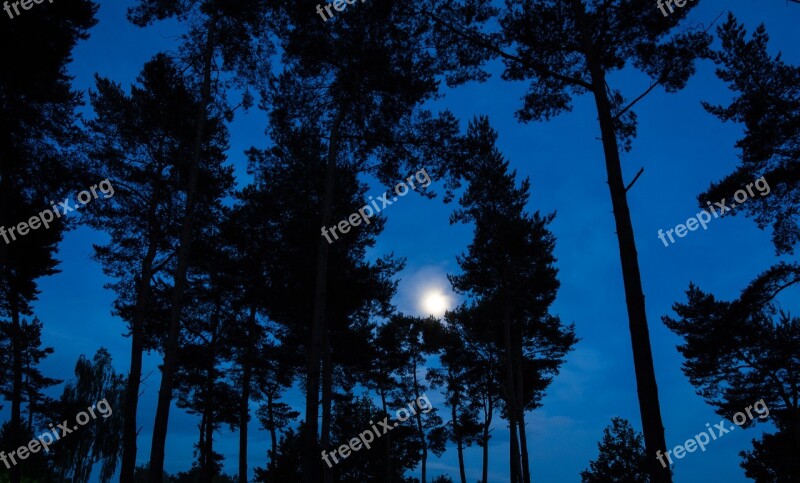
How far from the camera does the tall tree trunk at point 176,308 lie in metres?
9.48

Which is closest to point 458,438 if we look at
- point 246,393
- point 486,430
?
point 486,430

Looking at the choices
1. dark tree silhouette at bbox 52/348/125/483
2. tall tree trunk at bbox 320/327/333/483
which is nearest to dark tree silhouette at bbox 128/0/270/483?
tall tree trunk at bbox 320/327/333/483

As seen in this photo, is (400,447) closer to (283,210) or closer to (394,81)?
(283,210)

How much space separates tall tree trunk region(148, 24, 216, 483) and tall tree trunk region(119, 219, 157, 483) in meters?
1.48

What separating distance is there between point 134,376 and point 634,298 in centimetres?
1275

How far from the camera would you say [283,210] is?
54.1 ft

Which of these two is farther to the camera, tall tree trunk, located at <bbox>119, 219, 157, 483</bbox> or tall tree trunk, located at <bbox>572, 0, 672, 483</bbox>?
tall tree trunk, located at <bbox>119, 219, 157, 483</bbox>

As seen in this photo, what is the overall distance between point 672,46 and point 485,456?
23.8 m

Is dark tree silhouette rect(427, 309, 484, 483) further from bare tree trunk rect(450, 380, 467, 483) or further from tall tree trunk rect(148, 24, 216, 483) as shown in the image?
tall tree trunk rect(148, 24, 216, 483)

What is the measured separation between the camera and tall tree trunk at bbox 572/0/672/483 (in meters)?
5.71

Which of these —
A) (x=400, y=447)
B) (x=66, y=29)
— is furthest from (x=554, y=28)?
(x=400, y=447)

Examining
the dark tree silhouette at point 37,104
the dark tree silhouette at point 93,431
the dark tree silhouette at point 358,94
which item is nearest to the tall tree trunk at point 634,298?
the dark tree silhouette at point 358,94

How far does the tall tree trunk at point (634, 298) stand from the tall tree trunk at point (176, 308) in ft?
29.8

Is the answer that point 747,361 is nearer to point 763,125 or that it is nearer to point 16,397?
point 763,125
